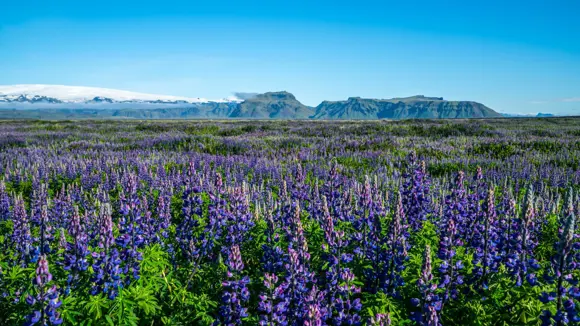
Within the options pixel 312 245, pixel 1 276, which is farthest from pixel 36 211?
pixel 312 245

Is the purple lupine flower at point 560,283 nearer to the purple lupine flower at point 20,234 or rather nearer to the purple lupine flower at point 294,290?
the purple lupine flower at point 294,290

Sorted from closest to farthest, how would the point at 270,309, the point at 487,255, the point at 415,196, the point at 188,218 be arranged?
the point at 270,309, the point at 487,255, the point at 188,218, the point at 415,196

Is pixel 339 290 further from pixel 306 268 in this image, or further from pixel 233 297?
pixel 233 297

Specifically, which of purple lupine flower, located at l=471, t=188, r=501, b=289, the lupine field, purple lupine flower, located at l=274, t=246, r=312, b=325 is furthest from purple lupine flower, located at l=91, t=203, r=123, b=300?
purple lupine flower, located at l=471, t=188, r=501, b=289

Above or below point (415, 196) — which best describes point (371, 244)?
below

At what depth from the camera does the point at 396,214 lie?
3977 mm

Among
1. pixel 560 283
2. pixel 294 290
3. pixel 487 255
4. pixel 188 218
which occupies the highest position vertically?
pixel 560 283

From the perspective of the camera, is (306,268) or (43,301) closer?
(43,301)

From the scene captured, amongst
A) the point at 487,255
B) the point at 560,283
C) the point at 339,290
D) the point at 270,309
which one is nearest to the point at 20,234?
the point at 270,309

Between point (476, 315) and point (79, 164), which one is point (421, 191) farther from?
point (79, 164)

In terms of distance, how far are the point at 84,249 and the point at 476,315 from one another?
4049 millimetres

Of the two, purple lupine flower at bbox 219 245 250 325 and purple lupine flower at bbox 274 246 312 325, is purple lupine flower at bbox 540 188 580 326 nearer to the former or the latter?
purple lupine flower at bbox 274 246 312 325

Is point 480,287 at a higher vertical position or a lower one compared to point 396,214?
lower

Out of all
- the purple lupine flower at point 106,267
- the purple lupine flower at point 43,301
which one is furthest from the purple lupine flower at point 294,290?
the purple lupine flower at point 43,301
